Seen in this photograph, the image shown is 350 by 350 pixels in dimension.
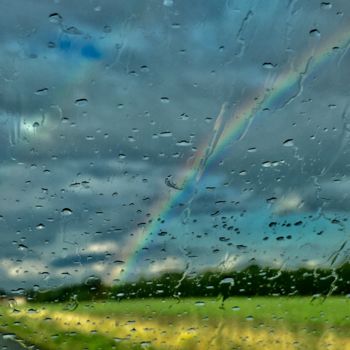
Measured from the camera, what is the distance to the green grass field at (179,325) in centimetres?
829

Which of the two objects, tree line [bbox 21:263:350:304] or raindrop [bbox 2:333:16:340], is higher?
tree line [bbox 21:263:350:304]

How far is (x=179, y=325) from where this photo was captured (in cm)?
974

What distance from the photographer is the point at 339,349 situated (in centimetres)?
718

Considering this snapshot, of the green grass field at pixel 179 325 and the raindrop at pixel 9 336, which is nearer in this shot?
the raindrop at pixel 9 336

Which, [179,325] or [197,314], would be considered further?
[197,314]

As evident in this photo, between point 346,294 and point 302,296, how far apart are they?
845 mm

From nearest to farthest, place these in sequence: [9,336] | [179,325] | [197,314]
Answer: [9,336]
[179,325]
[197,314]

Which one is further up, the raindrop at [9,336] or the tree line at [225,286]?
the tree line at [225,286]

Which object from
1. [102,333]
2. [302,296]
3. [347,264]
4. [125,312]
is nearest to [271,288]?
[302,296]

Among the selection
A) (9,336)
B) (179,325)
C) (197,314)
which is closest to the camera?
(9,336)

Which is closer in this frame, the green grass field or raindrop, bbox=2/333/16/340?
raindrop, bbox=2/333/16/340

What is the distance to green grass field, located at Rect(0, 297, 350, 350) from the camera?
8289 mm

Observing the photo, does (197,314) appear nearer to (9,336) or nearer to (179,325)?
(179,325)

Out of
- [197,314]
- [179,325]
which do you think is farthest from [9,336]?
[197,314]
